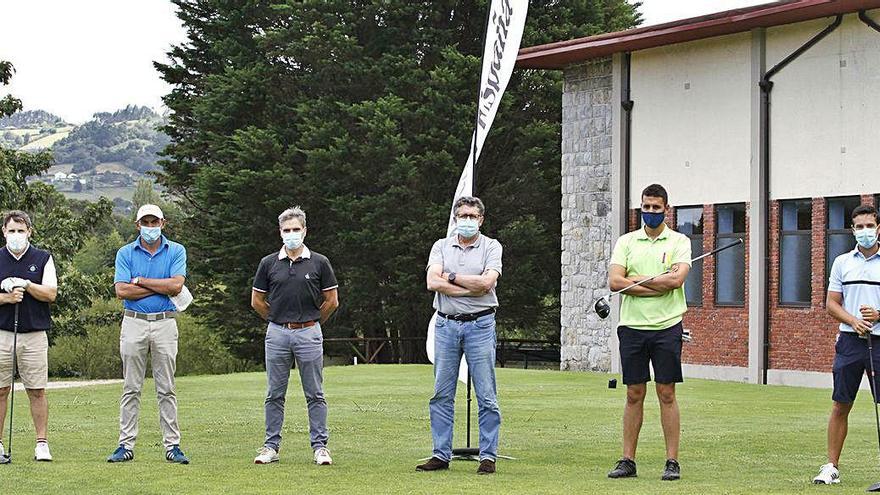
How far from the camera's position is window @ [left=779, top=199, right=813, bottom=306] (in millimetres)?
27406

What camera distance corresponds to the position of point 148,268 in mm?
12477

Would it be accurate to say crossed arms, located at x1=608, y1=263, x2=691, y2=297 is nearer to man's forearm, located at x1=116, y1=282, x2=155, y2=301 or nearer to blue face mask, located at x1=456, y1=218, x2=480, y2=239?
blue face mask, located at x1=456, y1=218, x2=480, y2=239

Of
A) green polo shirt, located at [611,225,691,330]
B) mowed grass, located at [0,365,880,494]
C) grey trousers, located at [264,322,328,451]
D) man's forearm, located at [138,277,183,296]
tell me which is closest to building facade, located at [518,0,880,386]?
mowed grass, located at [0,365,880,494]

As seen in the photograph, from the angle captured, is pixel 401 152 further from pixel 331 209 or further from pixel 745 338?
pixel 745 338

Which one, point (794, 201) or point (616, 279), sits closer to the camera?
point (616, 279)

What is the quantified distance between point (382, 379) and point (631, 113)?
782cm

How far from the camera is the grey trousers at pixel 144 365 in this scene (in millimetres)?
12453

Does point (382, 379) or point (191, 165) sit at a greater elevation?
point (191, 165)

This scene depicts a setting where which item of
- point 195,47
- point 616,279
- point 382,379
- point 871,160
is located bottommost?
point 382,379

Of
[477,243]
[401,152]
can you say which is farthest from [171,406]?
[401,152]

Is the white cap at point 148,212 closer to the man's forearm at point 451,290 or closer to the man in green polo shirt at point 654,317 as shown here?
the man's forearm at point 451,290

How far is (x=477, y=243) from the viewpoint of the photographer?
12023mm

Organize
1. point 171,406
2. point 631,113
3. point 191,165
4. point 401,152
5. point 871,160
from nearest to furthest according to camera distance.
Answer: point 171,406 < point 871,160 < point 631,113 < point 401,152 < point 191,165

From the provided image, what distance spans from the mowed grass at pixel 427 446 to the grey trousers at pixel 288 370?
0.31m
